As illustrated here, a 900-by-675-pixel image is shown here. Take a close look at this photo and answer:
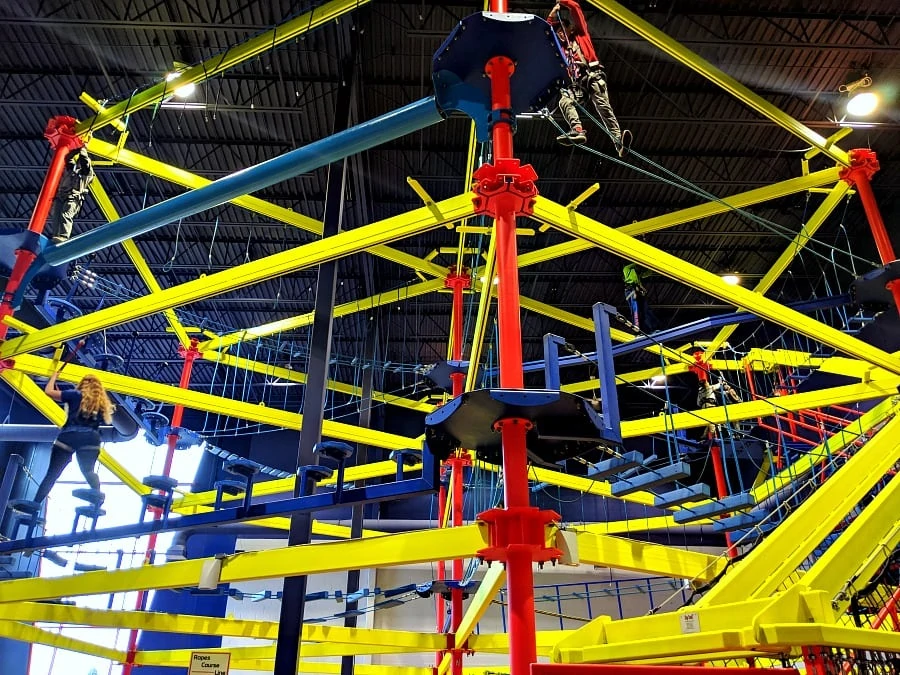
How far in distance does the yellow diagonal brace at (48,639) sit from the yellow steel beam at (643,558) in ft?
26.8

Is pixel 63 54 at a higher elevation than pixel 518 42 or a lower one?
higher

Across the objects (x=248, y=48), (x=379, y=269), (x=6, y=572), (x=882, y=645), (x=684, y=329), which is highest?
(x=379, y=269)

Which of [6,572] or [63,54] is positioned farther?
[63,54]

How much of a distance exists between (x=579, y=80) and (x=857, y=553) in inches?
210

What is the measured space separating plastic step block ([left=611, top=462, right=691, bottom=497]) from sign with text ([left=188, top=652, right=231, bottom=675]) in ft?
16.0

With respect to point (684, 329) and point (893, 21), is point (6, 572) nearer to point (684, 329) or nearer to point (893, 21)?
point (684, 329)

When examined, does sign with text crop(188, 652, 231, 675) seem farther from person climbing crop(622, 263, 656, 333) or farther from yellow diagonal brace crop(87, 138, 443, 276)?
person climbing crop(622, 263, 656, 333)

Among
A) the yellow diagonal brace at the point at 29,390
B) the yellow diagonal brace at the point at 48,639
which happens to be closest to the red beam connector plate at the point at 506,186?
the yellow diagonal brace at the point at 29,390

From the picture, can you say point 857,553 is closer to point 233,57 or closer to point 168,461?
point 233,57

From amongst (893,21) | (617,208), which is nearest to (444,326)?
(617,208)

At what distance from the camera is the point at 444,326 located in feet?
74.4

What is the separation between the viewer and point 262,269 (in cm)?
838

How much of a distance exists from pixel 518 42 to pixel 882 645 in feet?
18.6

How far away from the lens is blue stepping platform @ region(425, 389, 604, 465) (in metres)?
5.15
